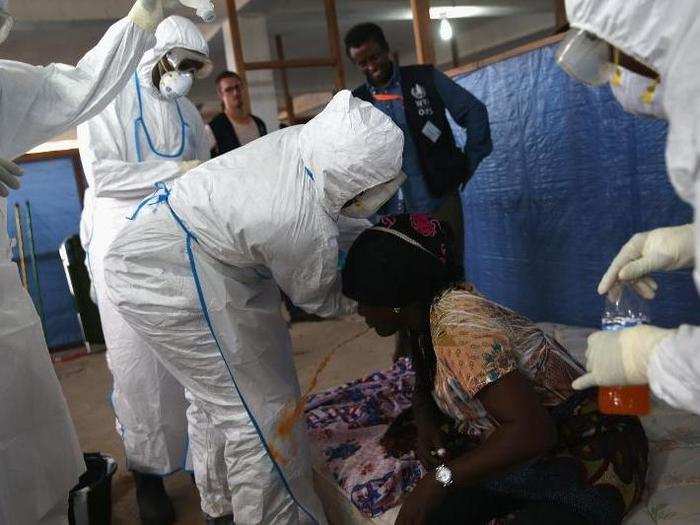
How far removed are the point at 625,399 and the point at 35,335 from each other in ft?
4.23

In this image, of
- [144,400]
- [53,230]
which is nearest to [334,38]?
[53,230]

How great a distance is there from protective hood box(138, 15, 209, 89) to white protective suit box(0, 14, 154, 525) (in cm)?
44

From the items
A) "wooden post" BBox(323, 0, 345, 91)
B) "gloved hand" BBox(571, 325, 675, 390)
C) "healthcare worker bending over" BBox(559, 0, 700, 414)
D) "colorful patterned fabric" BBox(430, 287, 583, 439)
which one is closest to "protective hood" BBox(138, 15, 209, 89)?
"colorful patterned fabric" BBox(430, 287, 583, 439)

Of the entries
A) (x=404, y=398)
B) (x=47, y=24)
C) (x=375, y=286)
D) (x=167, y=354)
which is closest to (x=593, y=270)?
(x=404, y=398)

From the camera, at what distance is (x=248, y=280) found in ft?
5.35

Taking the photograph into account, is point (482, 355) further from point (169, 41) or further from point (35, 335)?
point (169, 41)

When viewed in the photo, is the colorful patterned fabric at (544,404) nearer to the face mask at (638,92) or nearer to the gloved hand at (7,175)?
the face mask at (638,92)

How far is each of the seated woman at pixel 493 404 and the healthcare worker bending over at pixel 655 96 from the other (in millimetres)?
223

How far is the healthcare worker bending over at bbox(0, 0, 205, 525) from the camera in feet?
4.93

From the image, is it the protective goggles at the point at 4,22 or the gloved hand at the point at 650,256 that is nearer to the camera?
the gloved hand at the point at 650,256

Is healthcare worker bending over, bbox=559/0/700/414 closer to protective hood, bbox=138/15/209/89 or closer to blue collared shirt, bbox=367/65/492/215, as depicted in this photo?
protective hood, bbox=138/15/209/89

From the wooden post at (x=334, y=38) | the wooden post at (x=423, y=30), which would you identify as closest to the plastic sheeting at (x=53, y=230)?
the wooden post at (x=334, y=38)

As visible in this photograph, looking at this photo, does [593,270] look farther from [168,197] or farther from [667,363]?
[667,363]

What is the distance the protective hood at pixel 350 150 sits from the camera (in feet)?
4.37
